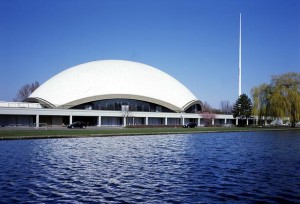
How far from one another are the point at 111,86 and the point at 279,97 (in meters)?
30.2

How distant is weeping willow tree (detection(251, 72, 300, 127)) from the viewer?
198ft

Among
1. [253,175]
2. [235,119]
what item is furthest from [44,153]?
[235,119]

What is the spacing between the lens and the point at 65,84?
67.2 m

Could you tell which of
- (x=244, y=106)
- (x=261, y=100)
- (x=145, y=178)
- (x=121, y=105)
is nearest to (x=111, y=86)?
(x=121, y=105)

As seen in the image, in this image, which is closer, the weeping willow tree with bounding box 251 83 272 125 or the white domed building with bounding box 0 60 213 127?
the white domed building with bounding box 0 60 213 127

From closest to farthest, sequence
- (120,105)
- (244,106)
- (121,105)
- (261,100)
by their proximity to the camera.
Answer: (261,100) < (121,105) < (120,105) < (244,106)

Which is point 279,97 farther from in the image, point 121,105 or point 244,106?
point 121,105

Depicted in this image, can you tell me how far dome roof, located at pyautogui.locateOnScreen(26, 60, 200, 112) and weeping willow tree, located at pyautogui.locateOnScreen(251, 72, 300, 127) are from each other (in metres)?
16.4

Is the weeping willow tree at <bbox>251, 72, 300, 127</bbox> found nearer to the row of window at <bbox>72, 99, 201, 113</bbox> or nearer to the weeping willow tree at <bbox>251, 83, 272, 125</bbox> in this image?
the weeping willow tree at <bbox>251, 83, 272, 125</bbox>

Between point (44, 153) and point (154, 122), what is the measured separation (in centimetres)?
5127

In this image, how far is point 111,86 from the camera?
67375 mm

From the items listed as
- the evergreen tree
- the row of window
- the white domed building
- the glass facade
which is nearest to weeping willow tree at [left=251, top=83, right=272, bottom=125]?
the evergreen tree

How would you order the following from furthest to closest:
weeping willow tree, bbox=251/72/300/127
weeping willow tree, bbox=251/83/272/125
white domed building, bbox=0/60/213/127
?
weeping willow tree, bbox=251/83/272/125
weeping willow tree, bbox=251/72/300/127
white domed building, bbox=0/60/213/127

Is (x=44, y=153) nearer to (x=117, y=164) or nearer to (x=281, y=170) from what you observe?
(x=117, y=164)
